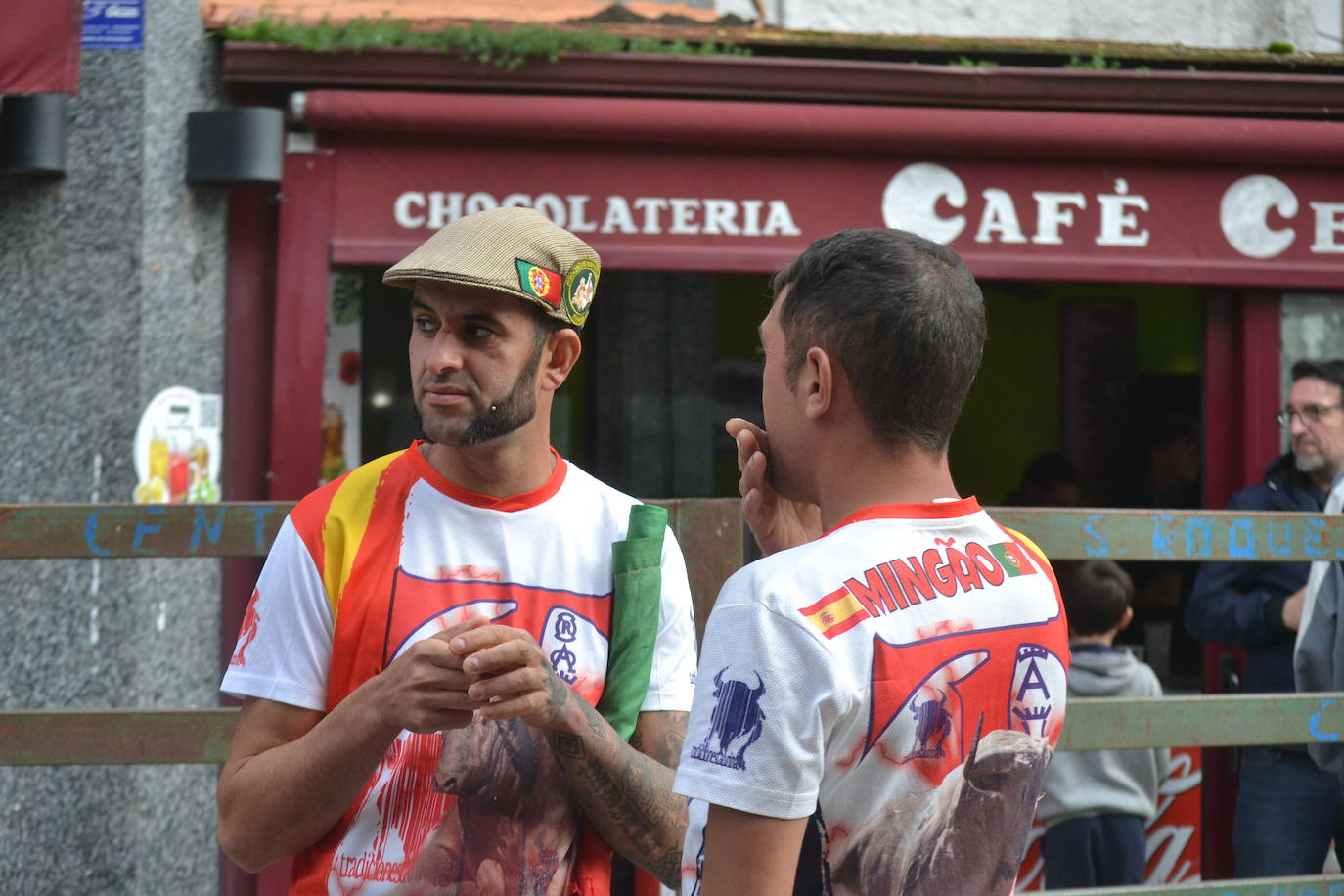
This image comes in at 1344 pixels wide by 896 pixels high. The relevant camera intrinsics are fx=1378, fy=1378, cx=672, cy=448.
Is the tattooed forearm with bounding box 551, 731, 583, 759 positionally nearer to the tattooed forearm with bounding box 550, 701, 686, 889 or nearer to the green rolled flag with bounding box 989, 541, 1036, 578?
the tattooed forearm with bounding box 550, 701, 686, 889

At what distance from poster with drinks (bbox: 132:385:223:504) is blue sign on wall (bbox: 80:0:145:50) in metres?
1.27

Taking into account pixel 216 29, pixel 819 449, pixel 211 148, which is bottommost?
pixel 819 449

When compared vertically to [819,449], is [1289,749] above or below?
below

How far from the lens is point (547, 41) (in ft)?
17.1

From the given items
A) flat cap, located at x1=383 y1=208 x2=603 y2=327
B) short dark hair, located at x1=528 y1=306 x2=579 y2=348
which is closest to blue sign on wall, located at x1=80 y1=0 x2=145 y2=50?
flat cap, located at x1=383 y1=208 x2=603 y2=327

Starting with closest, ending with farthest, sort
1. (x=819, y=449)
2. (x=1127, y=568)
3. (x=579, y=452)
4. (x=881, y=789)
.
Answer: (x=881, y=789) < (x=819, y=449) < (x=579, y=452) < (x=1127, y=568)

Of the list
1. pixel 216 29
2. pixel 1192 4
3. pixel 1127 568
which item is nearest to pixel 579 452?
pixel 216 29

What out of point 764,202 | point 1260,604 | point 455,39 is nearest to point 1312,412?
point 1260,604

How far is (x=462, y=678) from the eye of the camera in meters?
1.82

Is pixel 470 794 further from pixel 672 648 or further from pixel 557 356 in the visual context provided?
pixel 557 356

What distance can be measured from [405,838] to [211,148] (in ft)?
12.1

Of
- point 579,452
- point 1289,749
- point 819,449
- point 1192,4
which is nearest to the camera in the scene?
point 819,449

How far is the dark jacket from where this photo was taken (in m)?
4.81

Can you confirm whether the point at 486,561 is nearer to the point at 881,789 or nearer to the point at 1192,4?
the point at 881,789
